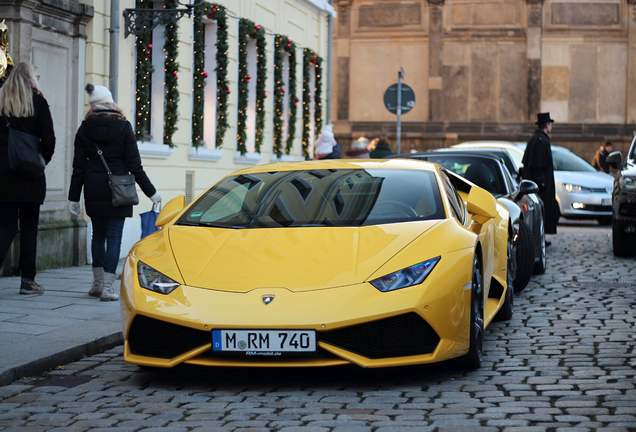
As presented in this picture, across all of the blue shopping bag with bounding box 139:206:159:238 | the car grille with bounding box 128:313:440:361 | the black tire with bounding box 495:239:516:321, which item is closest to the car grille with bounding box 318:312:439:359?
the car grille with bounding box 128:313:440:361

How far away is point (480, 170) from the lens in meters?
13.9

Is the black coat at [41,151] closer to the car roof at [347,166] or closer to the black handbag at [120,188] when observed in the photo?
the black handbag at [120,188]

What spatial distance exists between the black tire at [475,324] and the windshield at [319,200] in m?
0.46

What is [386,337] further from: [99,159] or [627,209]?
[627,209]

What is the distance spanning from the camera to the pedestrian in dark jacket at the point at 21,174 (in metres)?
11.4

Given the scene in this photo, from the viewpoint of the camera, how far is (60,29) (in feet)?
48.5

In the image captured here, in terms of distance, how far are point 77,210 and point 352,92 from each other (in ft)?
111

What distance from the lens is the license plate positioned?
287 inches

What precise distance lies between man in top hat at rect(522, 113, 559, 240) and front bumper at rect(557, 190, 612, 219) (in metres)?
7.30

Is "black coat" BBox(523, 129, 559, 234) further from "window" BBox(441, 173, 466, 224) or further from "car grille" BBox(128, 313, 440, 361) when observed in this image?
"car grille" BBox(128, 313, 440, 361)

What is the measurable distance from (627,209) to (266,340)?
35.7 feet

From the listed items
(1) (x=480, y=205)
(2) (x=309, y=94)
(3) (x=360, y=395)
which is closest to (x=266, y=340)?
(3) (x=360, y=395)

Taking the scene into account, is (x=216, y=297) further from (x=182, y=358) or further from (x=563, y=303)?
(x=563, y=303)

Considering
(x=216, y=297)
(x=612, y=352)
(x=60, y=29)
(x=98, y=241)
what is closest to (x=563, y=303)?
(x=612, y=352)
